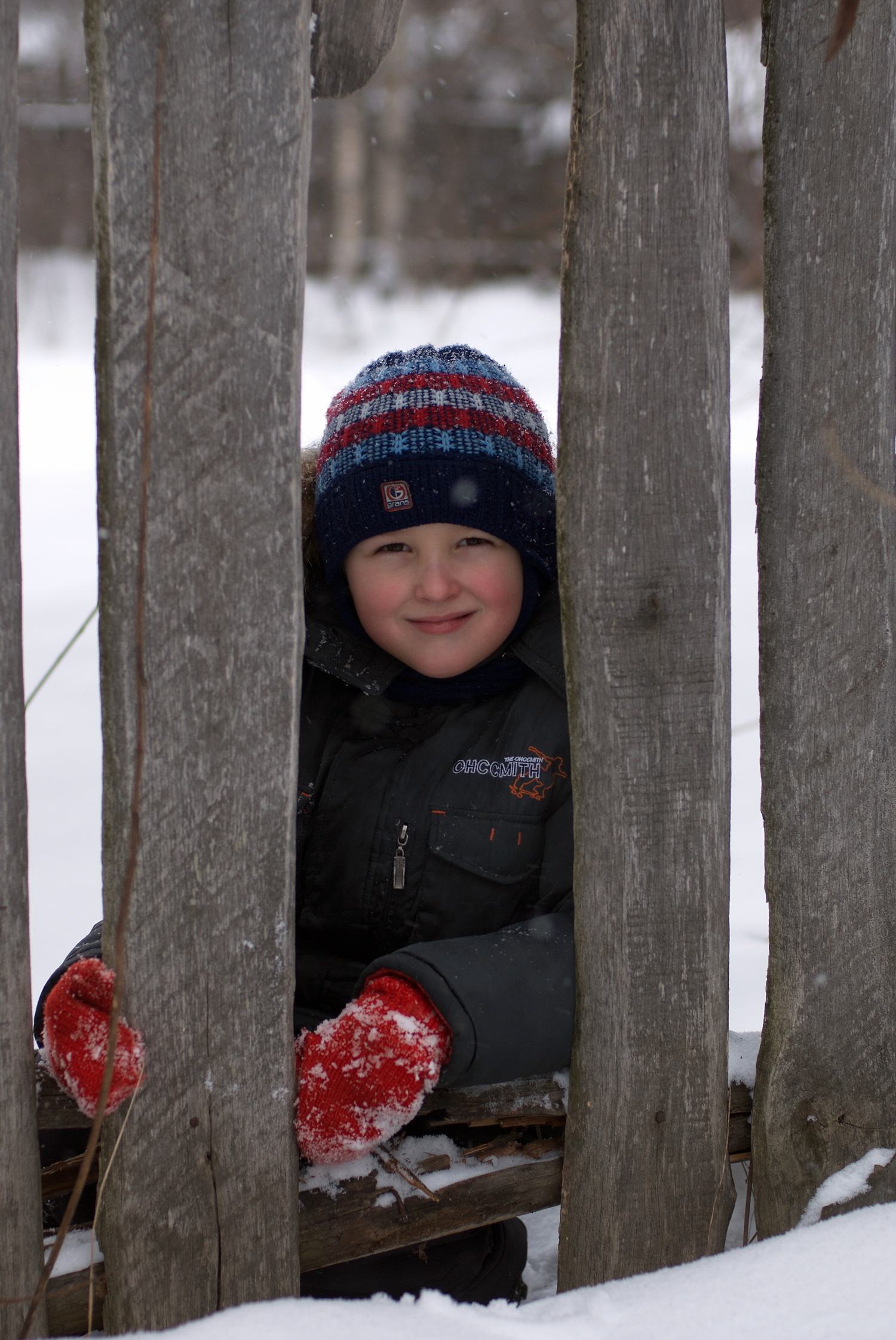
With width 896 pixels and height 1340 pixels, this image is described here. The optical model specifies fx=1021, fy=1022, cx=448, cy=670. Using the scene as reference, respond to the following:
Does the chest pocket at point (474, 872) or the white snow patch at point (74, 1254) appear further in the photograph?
the chest pocket at point (474, 872)

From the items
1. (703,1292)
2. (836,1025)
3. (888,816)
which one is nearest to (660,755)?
(888,816)

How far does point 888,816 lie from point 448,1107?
2.52 ft

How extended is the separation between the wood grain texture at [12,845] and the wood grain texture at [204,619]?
0.09 meters

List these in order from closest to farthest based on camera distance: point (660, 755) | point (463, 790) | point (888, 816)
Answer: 1. point (660, 755)
2. point (888, 816)
3. point (463, 790)

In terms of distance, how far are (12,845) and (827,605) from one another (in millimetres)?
1091

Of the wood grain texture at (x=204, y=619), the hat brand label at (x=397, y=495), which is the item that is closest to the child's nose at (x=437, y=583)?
the hat brand label at (x=397, y=495)

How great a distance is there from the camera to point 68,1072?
4.31ft

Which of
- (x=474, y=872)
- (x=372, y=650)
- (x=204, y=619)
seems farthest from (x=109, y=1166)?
(x=372, y=650)

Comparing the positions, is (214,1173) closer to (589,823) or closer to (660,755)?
(589,823)

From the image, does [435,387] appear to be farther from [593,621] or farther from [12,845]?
[12,845]

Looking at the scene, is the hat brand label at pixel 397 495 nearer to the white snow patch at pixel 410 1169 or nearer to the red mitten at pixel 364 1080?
the red mitten at pixel 364 1080

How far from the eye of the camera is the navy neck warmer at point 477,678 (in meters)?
1.98

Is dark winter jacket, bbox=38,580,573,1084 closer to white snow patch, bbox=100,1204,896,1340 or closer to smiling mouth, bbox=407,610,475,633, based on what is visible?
smiling mouth, bbox=407,610,475,633

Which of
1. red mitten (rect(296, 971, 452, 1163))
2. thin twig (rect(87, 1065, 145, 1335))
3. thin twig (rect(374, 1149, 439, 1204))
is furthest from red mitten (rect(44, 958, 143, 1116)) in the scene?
thin twig (rect(374, 1149, 439, 1204))
